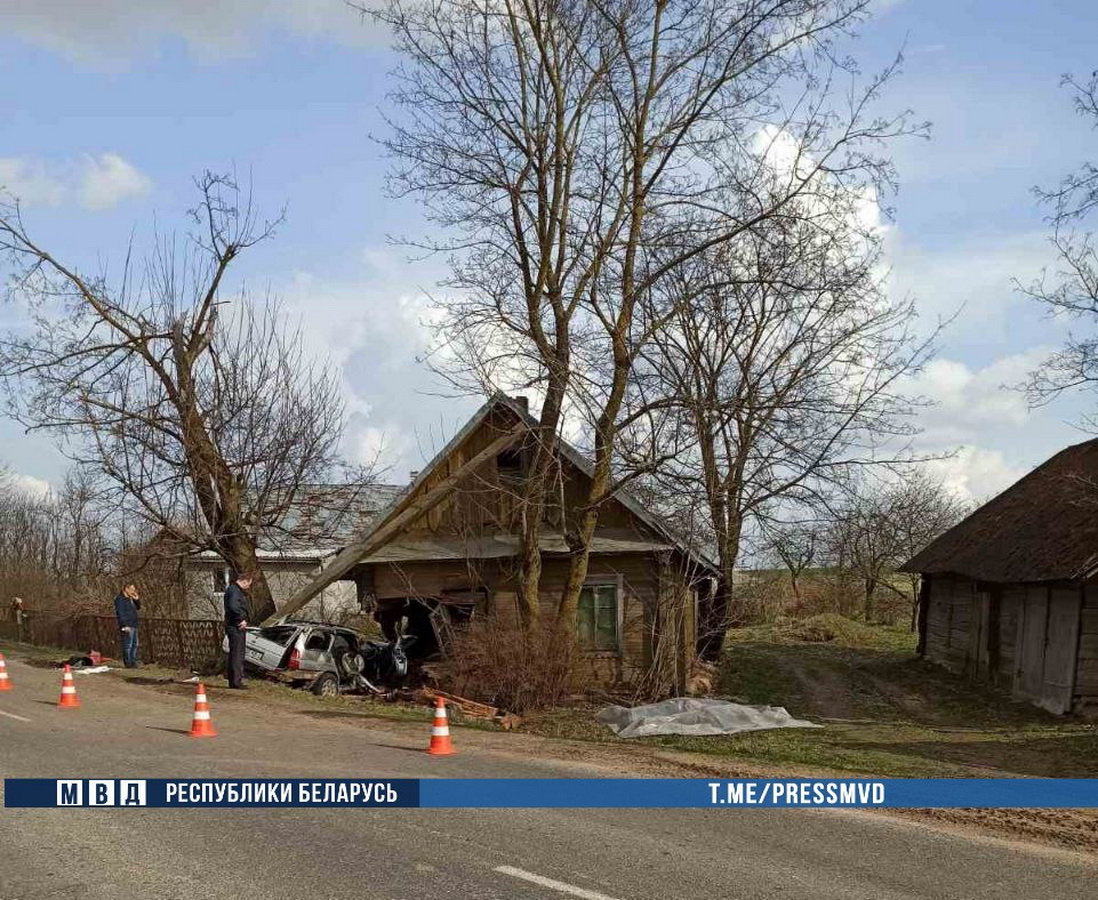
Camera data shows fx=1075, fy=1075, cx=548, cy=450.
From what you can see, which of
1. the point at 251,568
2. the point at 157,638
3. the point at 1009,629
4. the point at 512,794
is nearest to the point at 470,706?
the point at 512,794

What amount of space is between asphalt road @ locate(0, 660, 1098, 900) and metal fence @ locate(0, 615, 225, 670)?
474 inches

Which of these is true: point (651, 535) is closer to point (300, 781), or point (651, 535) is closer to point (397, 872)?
point (300, 781)

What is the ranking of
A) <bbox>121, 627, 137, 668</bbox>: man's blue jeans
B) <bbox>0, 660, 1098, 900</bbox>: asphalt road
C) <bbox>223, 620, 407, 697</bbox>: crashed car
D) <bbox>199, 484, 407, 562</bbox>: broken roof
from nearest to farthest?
1. <bbox>0, 660, 1098, 900</bbox>: asphalt road
2. <bbox>223, 620, 407, 697</bbox>: crashed car
3. <bbox>121, 627, 137, 668</bbox>: man's blue jeans
4. <bbox>199, 484, 407, 562</bbox>: broken roof

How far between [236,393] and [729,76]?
42.3ft

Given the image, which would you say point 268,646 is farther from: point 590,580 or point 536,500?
point 590,580

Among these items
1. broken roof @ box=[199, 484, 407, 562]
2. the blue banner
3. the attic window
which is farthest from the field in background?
broken roof @ box=[199, 484, 407, 562]

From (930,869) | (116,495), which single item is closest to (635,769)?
(930,869)

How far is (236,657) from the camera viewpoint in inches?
715

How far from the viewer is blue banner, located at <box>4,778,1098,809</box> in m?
9.04

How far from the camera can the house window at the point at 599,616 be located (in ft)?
73.6

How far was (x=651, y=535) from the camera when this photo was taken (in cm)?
2239

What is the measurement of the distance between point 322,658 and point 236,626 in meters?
3.48

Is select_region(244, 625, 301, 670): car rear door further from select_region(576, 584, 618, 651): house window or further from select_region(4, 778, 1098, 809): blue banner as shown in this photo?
select_region(4, 778, 1098, 809): blue banner

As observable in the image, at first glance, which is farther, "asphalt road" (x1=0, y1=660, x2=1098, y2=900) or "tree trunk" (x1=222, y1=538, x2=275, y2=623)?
"tree trunk" (x1=222, y1=538, x2=275, y2=623)
